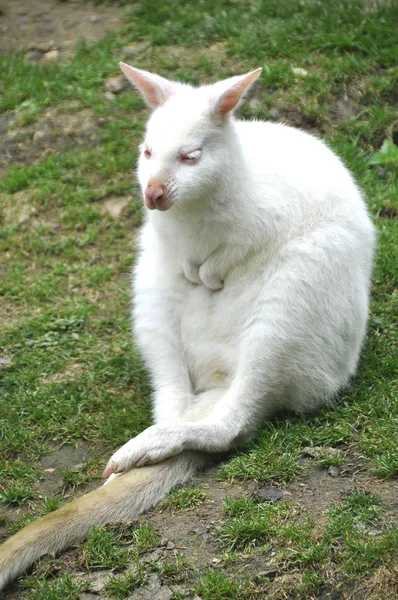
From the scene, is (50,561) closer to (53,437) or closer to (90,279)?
(53,437)

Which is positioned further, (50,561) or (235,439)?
(235,439)

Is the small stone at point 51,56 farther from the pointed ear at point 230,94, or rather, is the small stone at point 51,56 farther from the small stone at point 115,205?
the pointed ear at point 230,94

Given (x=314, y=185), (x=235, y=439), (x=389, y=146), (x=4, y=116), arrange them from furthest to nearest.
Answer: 1. (x=4, y=116)
2. (x=389, y=146)
3. (x=314, y=185)
4. (x=235, y=439)

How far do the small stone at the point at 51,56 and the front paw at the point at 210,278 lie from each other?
3.83 m

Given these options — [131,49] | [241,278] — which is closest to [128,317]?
[241,278]

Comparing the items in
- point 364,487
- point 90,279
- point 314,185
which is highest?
point 314,185

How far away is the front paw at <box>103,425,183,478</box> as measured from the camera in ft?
13.2

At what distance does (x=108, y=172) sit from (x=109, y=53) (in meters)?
1.40

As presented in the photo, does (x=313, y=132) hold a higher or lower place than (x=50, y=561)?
lower

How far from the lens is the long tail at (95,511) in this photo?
3.58 meters

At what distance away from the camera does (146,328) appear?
4824 millimetres

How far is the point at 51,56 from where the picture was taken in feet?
25.3

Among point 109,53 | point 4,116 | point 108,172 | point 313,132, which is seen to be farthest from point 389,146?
point 4,116

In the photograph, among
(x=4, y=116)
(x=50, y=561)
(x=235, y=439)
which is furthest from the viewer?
(x=4, y=116)
